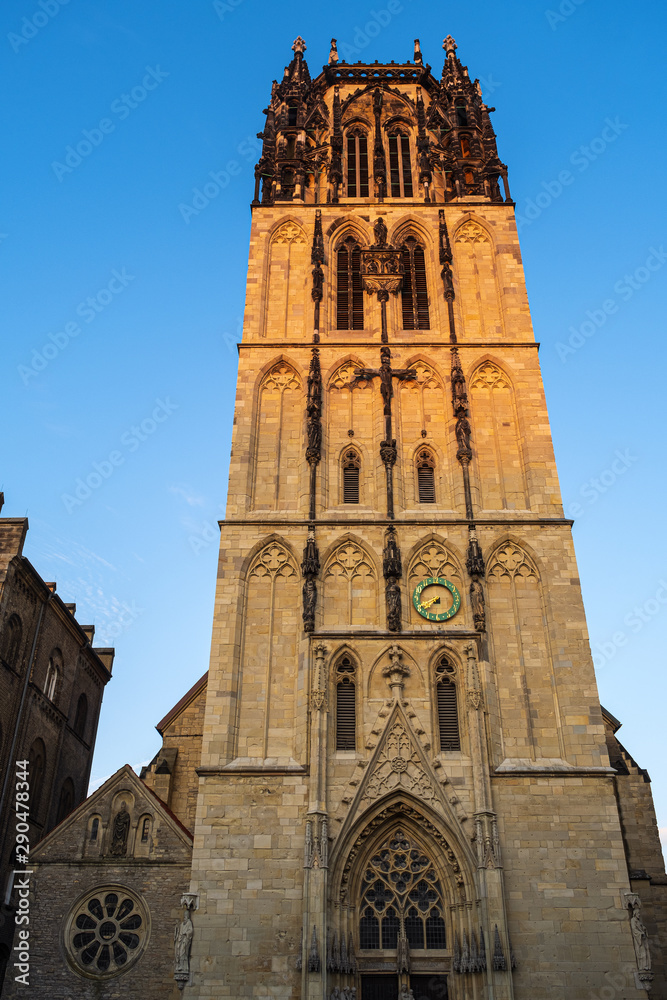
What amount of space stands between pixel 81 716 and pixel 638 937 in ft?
66.6

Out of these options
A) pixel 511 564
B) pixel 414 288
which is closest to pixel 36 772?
pixel 511 564

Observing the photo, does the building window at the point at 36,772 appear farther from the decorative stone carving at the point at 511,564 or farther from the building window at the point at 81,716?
the decorative stone carving at the point at 511,564

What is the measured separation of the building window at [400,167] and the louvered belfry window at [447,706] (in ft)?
54.4

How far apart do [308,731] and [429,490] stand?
7292mm

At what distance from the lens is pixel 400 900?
17938 millimetres

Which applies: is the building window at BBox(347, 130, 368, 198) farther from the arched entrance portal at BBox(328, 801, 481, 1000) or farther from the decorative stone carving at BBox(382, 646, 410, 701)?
the arched entrance portal at BBox(328, 801, 481, 1000)

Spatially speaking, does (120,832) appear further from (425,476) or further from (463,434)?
(463,434)

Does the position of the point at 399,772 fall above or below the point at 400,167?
below

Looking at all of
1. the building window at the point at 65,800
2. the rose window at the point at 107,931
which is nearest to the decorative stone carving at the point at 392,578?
the rose window at the point at 107,931

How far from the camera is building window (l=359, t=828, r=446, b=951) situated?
17.7 m

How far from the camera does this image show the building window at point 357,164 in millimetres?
29375

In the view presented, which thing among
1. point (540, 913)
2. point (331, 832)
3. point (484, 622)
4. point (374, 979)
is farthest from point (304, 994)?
point (484, 622)

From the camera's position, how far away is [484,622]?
2053 cm

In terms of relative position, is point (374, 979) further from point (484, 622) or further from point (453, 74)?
point (453, 74)
